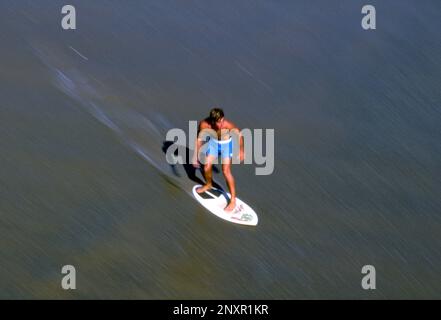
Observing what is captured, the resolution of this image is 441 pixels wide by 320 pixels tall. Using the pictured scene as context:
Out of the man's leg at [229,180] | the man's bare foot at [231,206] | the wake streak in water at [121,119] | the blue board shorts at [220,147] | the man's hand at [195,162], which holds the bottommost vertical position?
the man's bare foot at [231,206]

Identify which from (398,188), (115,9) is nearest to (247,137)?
(398,188)

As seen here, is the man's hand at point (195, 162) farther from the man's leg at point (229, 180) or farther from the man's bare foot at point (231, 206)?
the man's bare foot at point (231, 206)

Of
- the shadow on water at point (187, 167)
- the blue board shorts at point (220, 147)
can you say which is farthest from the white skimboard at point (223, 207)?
the blue board shorts at point (220, 147)

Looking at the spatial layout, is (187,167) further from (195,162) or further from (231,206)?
(231,206)

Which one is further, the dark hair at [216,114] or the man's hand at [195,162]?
the man's hand at [195,162]

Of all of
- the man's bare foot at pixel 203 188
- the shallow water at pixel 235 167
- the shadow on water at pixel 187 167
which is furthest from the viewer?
the shadow on water at pixel 187 167

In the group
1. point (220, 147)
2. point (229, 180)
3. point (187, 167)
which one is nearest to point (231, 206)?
point (229, 180)

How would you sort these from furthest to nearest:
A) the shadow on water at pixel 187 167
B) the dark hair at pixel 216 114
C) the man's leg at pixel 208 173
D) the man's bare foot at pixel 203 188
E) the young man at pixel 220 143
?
the shadow on water at pixel 187 167 < the man's bare foot at pixel 203 188 < the man's leg at pixel 208 173 < the young man at pixel 220 143 < the dark hair at pixel 216 114
